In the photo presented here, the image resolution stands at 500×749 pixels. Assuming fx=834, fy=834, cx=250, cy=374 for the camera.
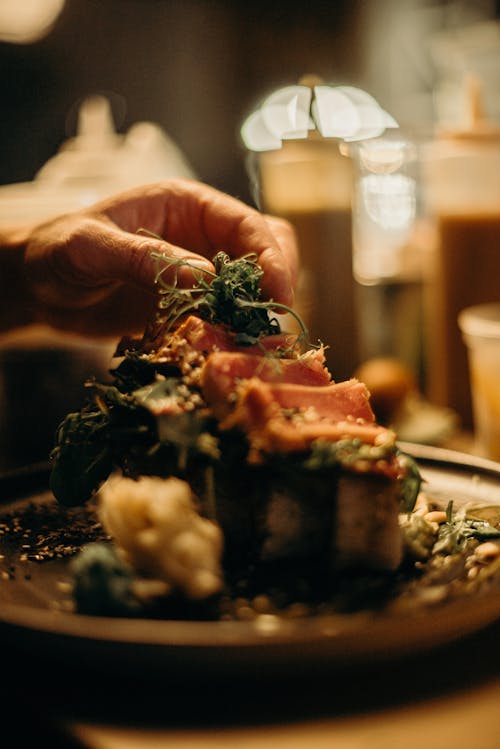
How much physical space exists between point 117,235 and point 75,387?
0.90 meters

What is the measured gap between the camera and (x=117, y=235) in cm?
196

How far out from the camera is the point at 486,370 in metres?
2.55

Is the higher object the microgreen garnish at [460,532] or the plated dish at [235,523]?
the plated dish at [235,523]

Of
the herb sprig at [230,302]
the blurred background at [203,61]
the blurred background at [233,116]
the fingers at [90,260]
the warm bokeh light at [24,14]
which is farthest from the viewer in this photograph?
the blurred background at [203,61]

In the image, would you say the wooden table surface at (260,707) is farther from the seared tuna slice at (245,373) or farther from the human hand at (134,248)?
the human hand at (134,248)

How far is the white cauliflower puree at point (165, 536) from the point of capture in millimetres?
1260

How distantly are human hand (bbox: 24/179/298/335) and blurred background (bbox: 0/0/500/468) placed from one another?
0.22 metres

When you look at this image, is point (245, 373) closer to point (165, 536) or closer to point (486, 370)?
point (165, 536)

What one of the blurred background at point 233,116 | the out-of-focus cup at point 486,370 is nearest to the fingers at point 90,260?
the blurred background at point 233,116

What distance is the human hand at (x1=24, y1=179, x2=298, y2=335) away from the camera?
1902mm

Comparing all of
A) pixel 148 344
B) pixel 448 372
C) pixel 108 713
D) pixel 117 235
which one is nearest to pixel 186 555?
pixel 108 713

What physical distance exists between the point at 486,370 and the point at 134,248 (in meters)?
1.21

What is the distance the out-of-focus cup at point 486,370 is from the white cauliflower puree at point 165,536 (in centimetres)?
141

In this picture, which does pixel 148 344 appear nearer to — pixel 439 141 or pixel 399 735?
pixel 399 735
